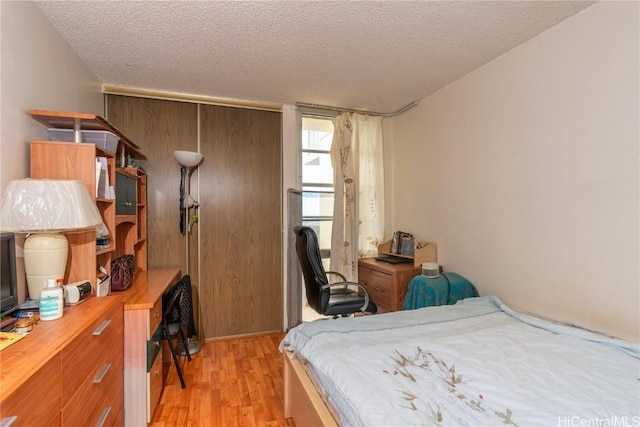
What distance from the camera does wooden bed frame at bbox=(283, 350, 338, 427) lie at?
1362 mm

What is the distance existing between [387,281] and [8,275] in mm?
2648

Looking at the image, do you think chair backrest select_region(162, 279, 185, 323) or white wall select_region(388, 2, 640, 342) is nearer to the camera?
white wall select_region(388, 2, 640, 342)

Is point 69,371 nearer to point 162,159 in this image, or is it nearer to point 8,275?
point 8,275

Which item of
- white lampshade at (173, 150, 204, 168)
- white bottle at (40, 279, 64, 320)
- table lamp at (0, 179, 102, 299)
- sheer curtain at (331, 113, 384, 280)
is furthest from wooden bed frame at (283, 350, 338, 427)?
white lampshade at (173, 150, 204, 168)

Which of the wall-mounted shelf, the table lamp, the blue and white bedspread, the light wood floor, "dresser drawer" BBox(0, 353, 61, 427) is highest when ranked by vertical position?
the wall-mounted shelf

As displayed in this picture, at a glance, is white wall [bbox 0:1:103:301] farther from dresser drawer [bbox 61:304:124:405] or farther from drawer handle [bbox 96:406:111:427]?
drawer handle [bbox 96:406:111:427]

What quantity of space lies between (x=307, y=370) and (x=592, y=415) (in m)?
1.18

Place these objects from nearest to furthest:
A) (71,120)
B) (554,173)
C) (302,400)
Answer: (302,400)
(71,120)
(554,173)

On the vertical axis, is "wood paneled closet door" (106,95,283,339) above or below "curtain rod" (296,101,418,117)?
below

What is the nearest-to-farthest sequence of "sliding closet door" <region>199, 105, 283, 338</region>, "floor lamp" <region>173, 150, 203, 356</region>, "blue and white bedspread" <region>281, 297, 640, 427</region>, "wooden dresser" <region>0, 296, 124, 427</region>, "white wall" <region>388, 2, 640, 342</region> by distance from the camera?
"wooden dresser" <region>0, 296, 124, 427</region>
"blue and white bedspread" <region>281, 297, 640, 427</region>
"white wall" <region>388, 2, 640, 342</region>
"floor lamp" <region>173, 150, 203, 356</region>
"sliding closet door" <region>199, 105, 283, 338</region>

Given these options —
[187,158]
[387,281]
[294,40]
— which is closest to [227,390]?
[387,281]

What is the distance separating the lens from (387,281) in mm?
3004

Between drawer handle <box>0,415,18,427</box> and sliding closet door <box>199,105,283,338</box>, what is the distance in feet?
7.64

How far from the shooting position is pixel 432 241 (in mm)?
3117
